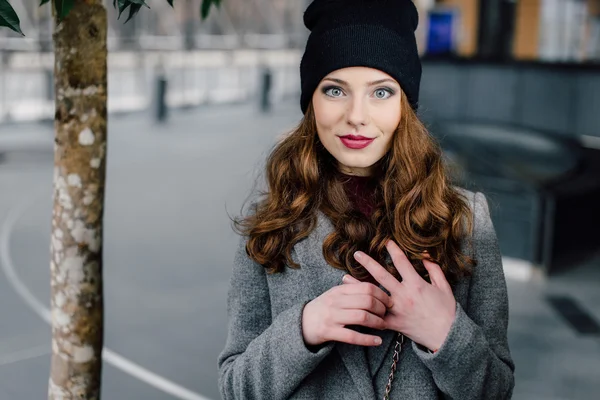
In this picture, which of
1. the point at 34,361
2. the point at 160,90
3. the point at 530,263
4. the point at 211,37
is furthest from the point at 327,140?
the point at 211,37

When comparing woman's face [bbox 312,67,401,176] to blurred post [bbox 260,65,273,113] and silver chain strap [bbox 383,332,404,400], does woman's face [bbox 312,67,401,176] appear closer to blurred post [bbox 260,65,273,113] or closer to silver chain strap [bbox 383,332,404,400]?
silver chain strap [bbox 383,332,404,400]

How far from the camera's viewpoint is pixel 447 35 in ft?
52.3

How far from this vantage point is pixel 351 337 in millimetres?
1653

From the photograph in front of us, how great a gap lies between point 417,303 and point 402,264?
86 mm

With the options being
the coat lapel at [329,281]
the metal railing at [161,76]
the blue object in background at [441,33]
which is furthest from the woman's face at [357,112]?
the metal railing at [161,76]

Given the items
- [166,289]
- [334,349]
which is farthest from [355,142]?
[166,289]

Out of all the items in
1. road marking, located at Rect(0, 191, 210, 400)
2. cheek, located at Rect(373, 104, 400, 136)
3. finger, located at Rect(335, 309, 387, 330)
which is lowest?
road marking, located at Rect(0, 191, 210, 400)

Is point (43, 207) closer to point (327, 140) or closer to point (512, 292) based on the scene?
point (512, 292)

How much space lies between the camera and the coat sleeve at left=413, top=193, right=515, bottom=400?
1655 mm

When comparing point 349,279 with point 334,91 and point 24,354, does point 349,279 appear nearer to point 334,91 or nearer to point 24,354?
Result: point 334,91

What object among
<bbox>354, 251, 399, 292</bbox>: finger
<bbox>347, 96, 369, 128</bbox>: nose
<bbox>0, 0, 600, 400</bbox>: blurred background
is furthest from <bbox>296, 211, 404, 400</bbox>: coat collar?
<bbox>0, 0, 600, 400</bbox>: blurred background

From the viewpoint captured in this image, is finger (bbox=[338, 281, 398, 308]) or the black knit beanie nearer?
finger (bbox=[338, 281, 398, 308])

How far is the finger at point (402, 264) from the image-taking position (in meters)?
1.71

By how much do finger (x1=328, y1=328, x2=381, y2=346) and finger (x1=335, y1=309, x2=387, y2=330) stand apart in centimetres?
2
